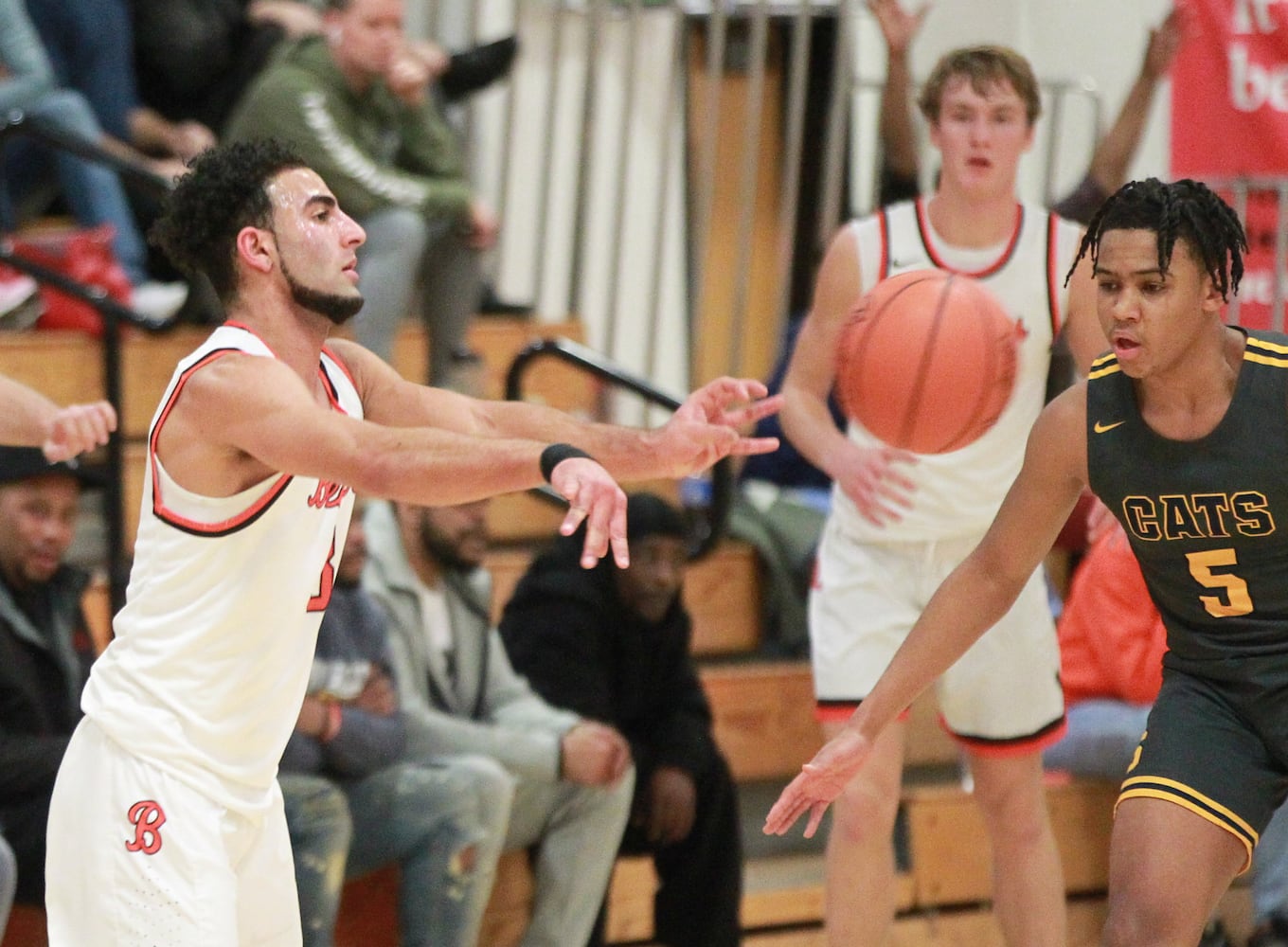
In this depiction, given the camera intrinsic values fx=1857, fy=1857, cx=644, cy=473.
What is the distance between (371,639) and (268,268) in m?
1.64

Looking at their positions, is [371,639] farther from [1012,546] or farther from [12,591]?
[1012,546]

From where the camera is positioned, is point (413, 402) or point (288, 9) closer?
point (413, 402)

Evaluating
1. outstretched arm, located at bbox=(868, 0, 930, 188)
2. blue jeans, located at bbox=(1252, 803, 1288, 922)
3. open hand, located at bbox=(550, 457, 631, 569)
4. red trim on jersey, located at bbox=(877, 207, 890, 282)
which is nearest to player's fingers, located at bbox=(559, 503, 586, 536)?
open hand, located at bbox=(550, 457, 631, 569)

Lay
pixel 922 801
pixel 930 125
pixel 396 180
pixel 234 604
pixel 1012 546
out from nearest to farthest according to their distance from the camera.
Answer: pixel 234 604 → pixel 1012 546 → pixel 930 125 → pixel 922 801 → pixel 396 180

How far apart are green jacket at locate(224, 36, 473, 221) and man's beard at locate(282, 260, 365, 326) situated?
2665mm

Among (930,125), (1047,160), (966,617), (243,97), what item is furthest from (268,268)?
(1047,160)

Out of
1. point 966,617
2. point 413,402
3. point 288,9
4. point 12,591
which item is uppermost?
point 288,9

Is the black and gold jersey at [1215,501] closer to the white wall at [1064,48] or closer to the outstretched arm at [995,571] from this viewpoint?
the outstretched arm at [995,571]

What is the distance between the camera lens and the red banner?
584cm

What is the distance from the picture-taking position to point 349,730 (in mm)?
4602

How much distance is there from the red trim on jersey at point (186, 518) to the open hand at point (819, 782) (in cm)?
107

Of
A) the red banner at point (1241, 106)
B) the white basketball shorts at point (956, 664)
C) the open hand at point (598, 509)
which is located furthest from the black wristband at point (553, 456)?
A: the red banner at point (1241, 106)

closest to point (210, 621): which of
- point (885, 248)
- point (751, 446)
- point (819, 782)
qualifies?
point (751, 446)

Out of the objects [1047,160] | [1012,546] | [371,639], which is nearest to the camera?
[1012,546]
